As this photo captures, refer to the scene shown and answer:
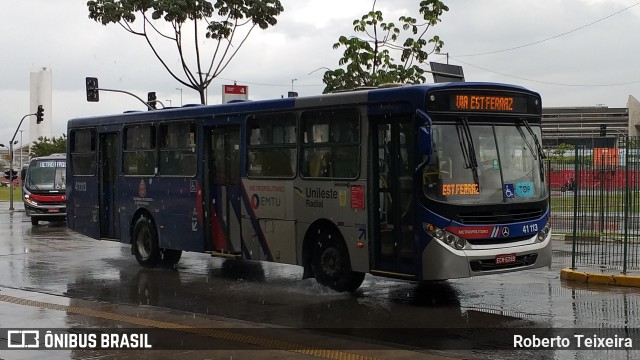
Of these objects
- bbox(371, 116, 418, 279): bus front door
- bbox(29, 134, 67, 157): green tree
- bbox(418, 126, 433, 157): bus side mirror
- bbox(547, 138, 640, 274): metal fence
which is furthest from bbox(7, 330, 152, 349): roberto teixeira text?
bbox(29, 134, 67, 157): green tree

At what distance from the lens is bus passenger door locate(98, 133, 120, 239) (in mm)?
17531

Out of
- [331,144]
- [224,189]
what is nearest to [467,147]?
[331,144]

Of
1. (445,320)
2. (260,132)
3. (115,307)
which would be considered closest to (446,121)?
(445,320)

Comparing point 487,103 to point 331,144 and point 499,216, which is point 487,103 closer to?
point 499,216

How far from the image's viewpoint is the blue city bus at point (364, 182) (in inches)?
421

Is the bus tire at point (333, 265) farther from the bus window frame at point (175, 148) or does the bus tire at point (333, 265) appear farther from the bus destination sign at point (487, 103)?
the bus window frame at point (175, 148)

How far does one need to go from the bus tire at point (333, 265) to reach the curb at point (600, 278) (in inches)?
149

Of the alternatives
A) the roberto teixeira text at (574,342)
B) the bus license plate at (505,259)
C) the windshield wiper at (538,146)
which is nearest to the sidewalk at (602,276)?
the windshield wiper at (538,146)

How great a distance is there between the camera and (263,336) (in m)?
9.09

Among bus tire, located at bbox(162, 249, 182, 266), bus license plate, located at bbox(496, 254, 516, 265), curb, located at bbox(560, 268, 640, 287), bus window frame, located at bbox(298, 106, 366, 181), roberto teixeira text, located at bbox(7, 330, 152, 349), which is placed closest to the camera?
roberto teixeira text, located at bbox(7, 330, 152, 349)

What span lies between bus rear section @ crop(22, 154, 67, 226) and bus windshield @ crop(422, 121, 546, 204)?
2228 centimetres

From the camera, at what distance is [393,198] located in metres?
11.3

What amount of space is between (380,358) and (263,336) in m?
1.74

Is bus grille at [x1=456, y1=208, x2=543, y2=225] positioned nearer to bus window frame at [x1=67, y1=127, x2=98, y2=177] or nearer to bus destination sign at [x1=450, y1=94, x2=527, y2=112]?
bus destination sign at [x1=450, y1=94, x2=527, y2=112]
